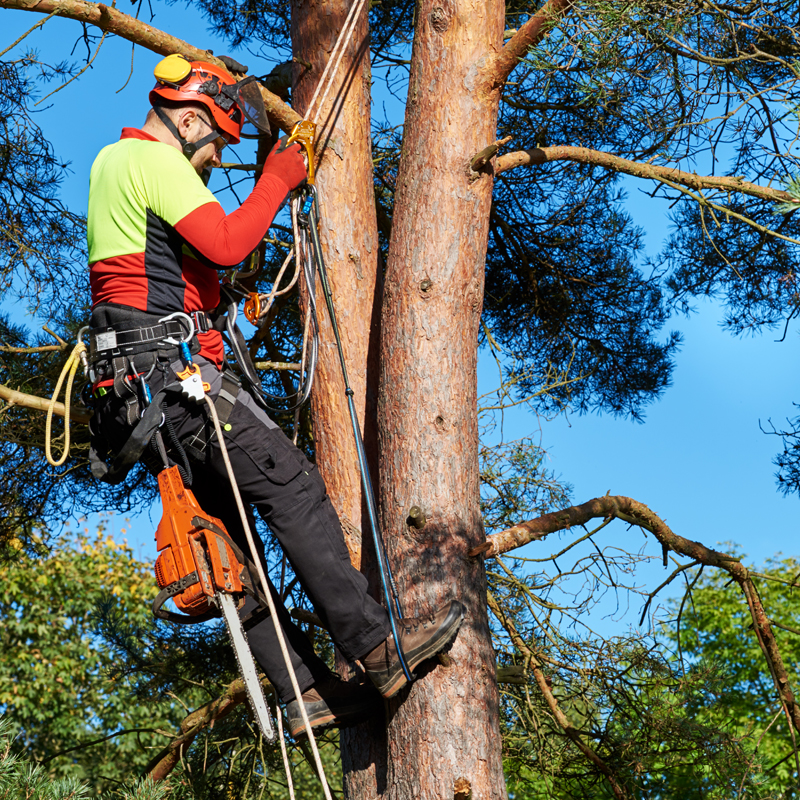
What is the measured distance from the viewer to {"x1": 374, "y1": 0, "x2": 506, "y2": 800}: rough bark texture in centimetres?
260

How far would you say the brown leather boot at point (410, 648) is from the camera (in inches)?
100

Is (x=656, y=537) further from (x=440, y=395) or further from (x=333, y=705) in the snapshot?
(x=333, y=705)

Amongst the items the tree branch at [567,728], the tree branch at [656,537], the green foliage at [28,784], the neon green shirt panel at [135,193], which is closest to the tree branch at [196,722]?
the green foliage at [28,784]

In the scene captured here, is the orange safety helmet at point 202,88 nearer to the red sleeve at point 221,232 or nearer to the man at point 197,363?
the man at point 197,363

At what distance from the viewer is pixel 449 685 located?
2.62 m

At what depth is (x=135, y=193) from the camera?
8.39 feet

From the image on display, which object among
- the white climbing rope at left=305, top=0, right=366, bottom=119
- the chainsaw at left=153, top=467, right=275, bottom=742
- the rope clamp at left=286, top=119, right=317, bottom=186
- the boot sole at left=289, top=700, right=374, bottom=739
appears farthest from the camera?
the white climbing rope at left=305, top=0, right=366, bottom=119

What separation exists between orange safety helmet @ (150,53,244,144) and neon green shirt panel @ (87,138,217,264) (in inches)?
9.0

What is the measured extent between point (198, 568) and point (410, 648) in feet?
2.13

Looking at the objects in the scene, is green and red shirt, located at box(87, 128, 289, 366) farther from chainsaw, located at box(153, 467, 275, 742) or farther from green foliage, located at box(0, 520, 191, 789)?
green foliage, located at box(0, 520, 191, 789)

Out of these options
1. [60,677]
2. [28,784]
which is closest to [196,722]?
[28,784]

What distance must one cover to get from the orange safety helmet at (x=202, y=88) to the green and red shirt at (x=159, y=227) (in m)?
0.17

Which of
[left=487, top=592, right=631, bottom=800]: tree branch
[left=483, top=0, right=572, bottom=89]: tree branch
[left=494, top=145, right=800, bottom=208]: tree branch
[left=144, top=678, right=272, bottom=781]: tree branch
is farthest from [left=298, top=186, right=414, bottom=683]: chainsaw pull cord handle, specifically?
[left=144, top=678, right=272, bottom=781]: tree branch

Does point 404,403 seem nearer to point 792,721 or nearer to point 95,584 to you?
point 792,721
